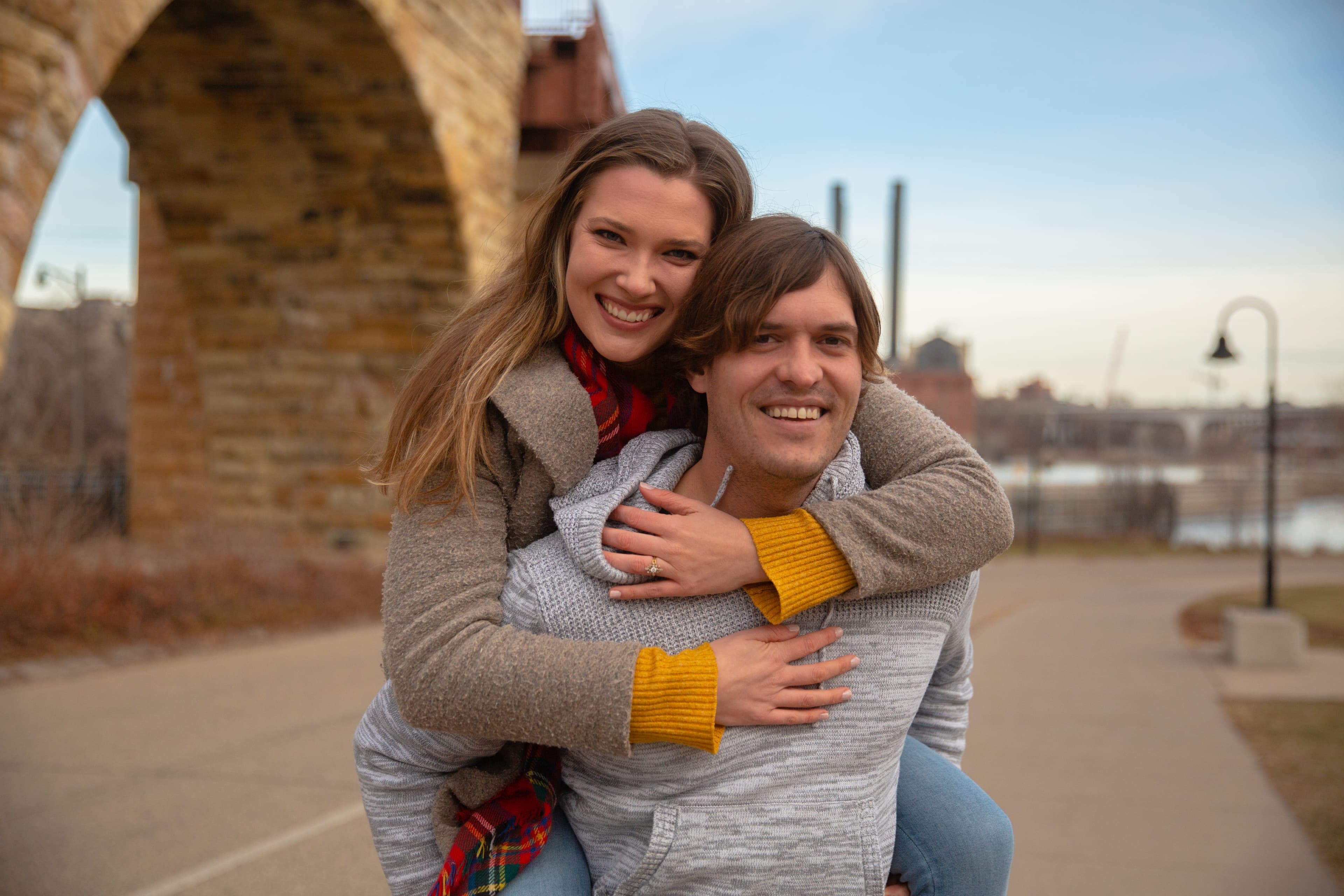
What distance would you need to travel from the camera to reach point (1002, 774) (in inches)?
219

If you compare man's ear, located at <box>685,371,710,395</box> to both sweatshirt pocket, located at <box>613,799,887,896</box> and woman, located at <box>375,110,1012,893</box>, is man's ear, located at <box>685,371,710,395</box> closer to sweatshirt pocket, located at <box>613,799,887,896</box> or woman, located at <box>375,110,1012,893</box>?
woman, located at <box>375,110,1012,893</box>

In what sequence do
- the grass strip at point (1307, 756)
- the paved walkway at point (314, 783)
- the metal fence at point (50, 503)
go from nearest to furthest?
the paved walkway at point (314, 783) → the grass strip at point (1307, 756) → the metal fence at point (50, 503)

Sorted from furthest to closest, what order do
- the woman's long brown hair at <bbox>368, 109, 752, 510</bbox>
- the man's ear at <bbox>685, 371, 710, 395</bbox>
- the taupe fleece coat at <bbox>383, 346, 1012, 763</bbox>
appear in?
1. the man's ear at <bbox>685, 371, 710, 395</bbox>
2. the woman's long brown hair at <bbox>368, 109, 752, 510</bbox>
3. the taupe fleece coat at <bbox>383, 346, 1012, 763</bbox>

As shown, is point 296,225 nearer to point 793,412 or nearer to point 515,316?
point 515,316

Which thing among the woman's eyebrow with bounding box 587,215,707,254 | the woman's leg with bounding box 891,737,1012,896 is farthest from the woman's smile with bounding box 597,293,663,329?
the woman's leg with bounding box 891,737,1012,896

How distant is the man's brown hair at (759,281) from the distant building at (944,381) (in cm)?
669

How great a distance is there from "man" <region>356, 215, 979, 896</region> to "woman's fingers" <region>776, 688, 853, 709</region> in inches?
1.2

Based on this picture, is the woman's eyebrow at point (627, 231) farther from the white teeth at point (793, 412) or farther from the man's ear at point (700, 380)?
the white teeth at point (793, 412)

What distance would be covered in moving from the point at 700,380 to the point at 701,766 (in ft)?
2.26

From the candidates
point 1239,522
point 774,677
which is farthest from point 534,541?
point 1239,522

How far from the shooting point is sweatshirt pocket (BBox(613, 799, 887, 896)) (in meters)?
1.63

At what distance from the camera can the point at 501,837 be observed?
173 centimetres

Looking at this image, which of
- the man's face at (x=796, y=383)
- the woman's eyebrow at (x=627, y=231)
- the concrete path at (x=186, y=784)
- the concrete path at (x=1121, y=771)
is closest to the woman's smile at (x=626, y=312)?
the woman's eyebrow at (x=627, y=231)

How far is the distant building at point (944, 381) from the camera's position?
8656mm
